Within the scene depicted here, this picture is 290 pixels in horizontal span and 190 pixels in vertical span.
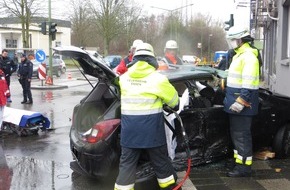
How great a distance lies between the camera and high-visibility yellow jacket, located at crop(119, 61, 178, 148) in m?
4.17

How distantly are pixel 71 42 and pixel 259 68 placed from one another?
205 ft

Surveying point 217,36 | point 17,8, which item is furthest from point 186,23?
point 17,8

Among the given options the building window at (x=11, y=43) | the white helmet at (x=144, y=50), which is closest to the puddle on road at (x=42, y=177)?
the white helmet at (x=144, y=50)

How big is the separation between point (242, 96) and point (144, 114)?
1.56 metres

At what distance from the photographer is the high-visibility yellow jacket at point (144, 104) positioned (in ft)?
13.7

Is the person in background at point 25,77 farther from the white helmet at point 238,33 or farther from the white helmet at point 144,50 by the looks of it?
the white helmet at point 144,50

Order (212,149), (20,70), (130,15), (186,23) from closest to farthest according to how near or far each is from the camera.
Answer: (212,149), (20,70), (130,15), (186,23)

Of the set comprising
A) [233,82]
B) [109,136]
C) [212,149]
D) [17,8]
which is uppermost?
[17,8]

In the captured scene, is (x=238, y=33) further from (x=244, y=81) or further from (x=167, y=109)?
(x=167, y=109)

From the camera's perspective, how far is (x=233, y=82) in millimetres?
5363

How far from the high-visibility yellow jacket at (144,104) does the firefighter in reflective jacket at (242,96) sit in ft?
4.42

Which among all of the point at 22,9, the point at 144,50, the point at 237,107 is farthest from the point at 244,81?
the point at 22,9

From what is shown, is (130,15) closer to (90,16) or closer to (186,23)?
(90,16)

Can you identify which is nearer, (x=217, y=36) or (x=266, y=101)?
(x=266, y=101)
